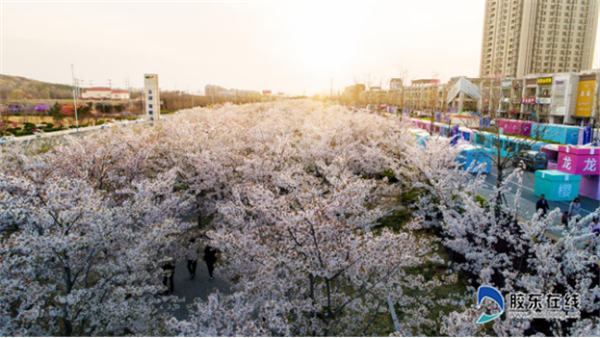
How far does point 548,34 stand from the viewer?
251 ft

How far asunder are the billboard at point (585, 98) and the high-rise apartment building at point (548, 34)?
2997 centimetres

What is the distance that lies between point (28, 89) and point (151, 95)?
13.2 meters

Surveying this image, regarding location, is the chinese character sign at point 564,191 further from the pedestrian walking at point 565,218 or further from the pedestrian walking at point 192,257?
the pedestrian walking at point 192,257

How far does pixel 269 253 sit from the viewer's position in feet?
22.7

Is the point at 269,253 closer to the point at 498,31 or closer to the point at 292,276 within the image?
the point at 292,276

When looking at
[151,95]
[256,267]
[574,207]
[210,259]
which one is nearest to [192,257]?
[210,259]

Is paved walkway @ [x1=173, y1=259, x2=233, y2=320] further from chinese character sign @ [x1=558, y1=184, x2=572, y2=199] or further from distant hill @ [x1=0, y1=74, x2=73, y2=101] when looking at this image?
distant hill @ [x1=0, y1=74, x2=73, y2=101]

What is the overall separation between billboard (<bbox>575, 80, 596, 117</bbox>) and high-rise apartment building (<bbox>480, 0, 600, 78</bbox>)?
1180 inches

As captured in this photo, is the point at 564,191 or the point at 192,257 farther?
the point at 564,191

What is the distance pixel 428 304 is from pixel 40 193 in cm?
929

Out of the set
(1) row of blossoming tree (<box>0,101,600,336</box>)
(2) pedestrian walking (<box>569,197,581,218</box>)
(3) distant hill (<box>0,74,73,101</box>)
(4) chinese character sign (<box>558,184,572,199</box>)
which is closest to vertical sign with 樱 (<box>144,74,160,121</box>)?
(3) distant hill (<box>0,74,73,101</box>)

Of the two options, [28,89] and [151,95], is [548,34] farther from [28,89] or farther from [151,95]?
[28,89]

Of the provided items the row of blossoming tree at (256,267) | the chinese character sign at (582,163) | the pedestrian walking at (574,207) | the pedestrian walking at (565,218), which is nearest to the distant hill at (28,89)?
the row of blossoming tree at (256,267)

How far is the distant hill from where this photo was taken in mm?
34938
